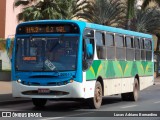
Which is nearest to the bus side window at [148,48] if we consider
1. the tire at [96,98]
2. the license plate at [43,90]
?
the tire at [96,98]

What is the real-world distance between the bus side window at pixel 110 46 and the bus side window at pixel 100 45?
0.44 m

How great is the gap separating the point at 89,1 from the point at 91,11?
45.0 inches

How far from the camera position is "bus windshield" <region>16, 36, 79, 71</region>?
16.5 meters

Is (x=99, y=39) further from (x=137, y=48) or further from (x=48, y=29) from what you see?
(x=137, y=48)

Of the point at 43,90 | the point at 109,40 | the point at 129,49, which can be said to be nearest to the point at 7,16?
the point at 129,49

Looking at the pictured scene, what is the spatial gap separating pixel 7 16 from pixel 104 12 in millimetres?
11076

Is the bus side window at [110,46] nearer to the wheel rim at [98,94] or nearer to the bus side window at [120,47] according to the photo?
the bus side window at [120,47]

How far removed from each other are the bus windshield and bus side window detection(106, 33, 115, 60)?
2928 mm

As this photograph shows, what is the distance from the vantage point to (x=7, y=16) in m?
54.6

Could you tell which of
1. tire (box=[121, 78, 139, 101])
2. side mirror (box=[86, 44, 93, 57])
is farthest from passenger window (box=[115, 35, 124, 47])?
side mirror (box=[86, 44, 93, 57])

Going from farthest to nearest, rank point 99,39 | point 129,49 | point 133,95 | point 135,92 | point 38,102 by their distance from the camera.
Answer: point 135,92, point 133,95, point 129,49, point 38,102, point 99,39

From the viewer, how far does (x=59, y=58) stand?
16.5 meters

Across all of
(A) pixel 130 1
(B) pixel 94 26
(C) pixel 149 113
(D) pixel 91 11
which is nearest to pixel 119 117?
(C) pixel 149 113

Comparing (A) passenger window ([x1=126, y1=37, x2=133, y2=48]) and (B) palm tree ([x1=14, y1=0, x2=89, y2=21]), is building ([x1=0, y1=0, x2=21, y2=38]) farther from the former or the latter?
(A) passenger window ([x1=126, y1=37, x2=133, y2=48])
